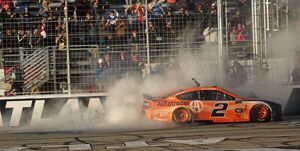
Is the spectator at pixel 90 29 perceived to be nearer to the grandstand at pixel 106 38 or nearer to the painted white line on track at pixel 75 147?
the grandstand at pixel 106 38

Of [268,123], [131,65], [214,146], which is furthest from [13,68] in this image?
[214,146]

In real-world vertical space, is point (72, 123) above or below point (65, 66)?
below

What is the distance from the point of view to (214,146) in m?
10.9

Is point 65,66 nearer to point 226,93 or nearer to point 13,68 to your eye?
point 13,68

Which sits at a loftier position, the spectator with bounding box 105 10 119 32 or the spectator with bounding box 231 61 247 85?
the spectator with bounding box 105 10 119 32

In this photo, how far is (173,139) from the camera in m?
12.2

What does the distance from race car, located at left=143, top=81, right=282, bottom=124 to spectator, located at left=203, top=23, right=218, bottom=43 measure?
2644 millimetres

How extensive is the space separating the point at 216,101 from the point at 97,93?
3911 mm

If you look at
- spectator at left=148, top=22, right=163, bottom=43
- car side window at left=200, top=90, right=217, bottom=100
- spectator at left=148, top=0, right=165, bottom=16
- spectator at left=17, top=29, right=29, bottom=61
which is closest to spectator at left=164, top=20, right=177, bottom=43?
spectator at left=148, top=22, right=163, bottom=43

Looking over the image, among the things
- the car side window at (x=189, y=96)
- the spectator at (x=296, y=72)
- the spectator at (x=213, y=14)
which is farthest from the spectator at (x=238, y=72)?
the car side window at (x=189, y=96)

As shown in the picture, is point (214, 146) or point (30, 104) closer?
point (214, 146)

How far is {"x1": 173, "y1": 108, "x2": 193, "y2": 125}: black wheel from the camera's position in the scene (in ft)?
51.8

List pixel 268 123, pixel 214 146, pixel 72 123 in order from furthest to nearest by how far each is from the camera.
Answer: pixel 72 123 < pixel 268 123 < pixel 214 146

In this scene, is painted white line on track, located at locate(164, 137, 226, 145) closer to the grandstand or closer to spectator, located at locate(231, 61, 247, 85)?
the grandstand
